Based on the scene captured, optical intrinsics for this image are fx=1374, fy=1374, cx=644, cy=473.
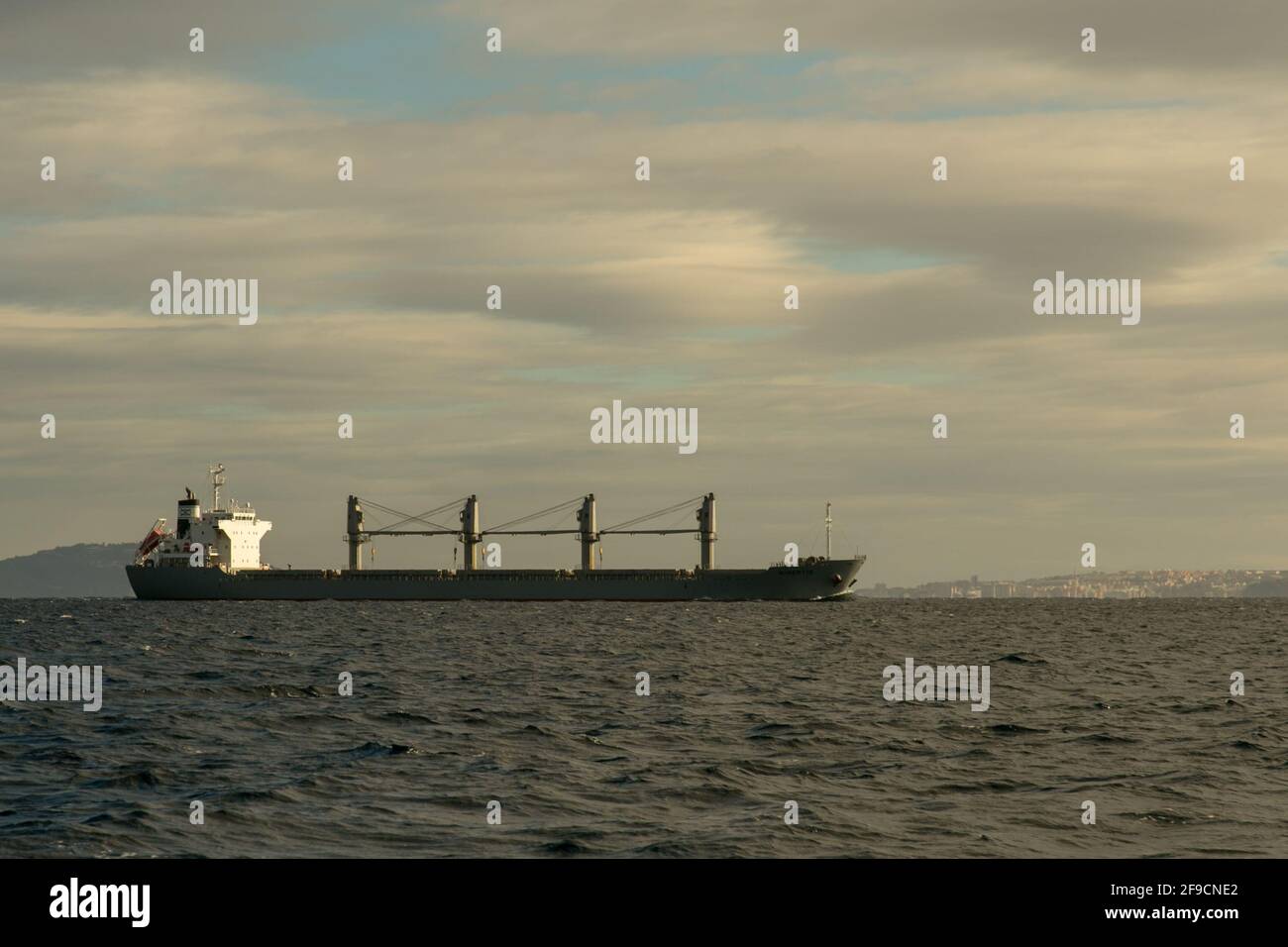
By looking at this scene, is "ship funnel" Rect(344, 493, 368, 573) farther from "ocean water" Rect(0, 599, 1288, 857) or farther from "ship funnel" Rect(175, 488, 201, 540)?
"ocean water" Rect(0, 599, 1288, 857)

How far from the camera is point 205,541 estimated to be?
15588cm

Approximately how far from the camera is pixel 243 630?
264 ft

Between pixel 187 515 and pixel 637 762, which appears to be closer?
pixel 637 762

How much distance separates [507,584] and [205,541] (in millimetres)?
35736

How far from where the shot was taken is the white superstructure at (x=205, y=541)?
6112 inches

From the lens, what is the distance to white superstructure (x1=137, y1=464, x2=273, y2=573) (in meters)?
155

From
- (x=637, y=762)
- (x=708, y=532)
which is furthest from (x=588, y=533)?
(x=637, y=762)

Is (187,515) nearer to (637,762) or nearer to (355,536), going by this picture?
(355,536)

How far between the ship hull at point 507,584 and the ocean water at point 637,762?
9312 cm

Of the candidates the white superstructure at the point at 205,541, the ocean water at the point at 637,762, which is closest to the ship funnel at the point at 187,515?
the white superstructure at the point at 205,541

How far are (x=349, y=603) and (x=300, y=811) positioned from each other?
135 metres

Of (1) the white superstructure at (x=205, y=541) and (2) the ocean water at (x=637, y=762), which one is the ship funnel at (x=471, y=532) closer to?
(1) the white superstructure at (x=205, y=541)
